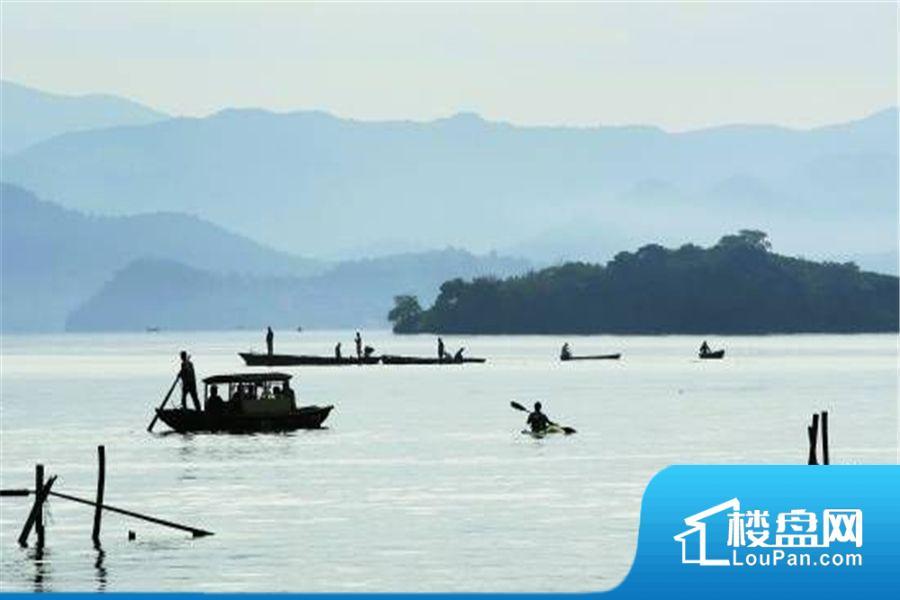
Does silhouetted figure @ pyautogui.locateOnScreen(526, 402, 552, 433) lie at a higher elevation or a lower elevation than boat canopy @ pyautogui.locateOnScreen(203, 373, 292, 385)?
lower

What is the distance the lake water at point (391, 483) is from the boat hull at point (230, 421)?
1.89 ft

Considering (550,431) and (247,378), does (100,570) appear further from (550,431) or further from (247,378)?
(550,431)

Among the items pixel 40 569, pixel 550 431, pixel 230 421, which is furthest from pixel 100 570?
pixel 550 431

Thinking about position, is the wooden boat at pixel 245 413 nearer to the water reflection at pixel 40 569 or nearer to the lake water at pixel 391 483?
the lake water at pixel 391 483

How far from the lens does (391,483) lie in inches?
2835

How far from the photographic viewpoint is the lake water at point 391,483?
156 feet

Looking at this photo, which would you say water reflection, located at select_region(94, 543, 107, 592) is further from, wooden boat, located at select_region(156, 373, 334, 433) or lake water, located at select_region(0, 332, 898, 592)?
wooden boat, located at select_region(156, 373, 334, 433)

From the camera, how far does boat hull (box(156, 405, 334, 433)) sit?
92.8 meters

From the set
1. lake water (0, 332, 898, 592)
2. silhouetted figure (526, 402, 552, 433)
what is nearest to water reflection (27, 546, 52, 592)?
lake water (0, 332, 898, 592)

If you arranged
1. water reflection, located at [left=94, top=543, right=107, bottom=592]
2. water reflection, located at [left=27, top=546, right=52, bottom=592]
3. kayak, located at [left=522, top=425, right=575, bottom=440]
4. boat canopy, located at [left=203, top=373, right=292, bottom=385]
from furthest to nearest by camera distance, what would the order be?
kayak, located at [left=522, top=425, right=575, bottom=440] < boat canopy, located at [left=203, top=373, right=292, bottom=385] < water reflection, located at [left=94, top=543, right=107, bottom=592] < water reflection, located at [left=27, top=546, right=52, bottom=592]

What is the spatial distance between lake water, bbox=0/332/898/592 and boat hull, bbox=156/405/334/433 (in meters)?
0.58

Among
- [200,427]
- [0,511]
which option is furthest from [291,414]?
[0,511]

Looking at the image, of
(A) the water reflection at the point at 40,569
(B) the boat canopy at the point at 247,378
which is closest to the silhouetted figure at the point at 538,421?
(B) the boat canopy at the point at 247,378

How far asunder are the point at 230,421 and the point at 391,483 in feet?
72.3
